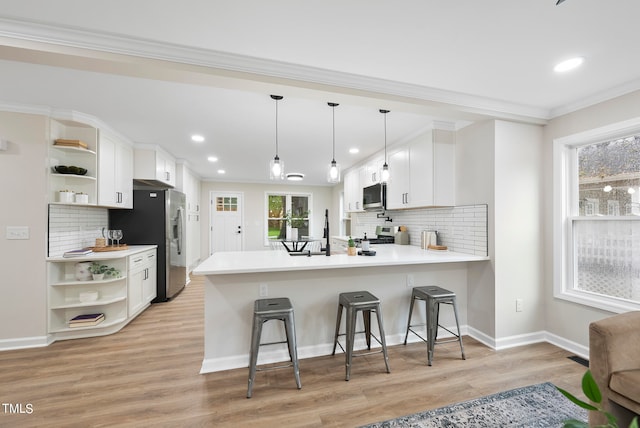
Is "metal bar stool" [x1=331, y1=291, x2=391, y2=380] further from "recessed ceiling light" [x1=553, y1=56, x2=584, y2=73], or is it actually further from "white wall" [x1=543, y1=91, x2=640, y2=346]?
"recessed ceiling light" [x1=553, y1=56, x2=584, y2=73]

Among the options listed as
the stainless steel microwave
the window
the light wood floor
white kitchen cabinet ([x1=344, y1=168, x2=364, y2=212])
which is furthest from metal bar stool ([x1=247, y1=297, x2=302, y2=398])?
→ the window

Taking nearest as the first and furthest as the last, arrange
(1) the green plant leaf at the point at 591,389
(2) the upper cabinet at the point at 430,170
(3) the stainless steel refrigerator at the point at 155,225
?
(1) the green plant leaf at the point at 591,389 < (2) the upper cabinet at the point at 430,170 < (3) the stainless steel refrigerator at the point at 155,225

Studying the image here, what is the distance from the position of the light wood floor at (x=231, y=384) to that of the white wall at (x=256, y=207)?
4.71 meters

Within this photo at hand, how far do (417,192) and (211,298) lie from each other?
2628 mm

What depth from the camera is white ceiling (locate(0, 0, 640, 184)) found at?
1516mm

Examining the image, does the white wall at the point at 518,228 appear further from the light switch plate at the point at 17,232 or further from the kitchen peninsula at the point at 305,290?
the light switch plate at the point at 17,232

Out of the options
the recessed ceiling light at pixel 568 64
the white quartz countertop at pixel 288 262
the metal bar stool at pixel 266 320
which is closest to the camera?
the recessed ceiling light at pixel 568 64

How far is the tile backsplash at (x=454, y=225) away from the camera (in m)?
2.93

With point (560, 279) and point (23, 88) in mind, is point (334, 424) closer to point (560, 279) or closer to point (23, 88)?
point (560, 279)

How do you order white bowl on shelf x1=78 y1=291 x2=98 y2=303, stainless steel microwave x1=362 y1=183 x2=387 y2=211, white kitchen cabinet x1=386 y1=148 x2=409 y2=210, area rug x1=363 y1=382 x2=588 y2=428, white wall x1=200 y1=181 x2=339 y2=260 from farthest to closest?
white wall x1=200 y1=181 x2=339 y2=260, stainless steel microwave x1=362 y1=183 x2=387 y2=211, white kitchen cabinet x1=386 y1=148 x2=409 y2=210, white bowl on shelf x1=78 y1=291 x2=98 y2=303, area rug x1=363 y1=382 x2=588 y2=428

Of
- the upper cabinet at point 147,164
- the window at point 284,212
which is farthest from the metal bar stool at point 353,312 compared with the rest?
the window at point 284,212

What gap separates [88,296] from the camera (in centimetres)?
310

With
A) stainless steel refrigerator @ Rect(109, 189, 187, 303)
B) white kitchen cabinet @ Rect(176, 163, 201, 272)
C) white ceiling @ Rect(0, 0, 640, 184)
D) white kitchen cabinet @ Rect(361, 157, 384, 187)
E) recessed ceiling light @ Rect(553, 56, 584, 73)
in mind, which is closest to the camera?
white ceiling @ Rect(0, 0, 640, 184)

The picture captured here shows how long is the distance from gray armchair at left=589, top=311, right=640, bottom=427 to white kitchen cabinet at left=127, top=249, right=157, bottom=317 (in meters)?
4.28
